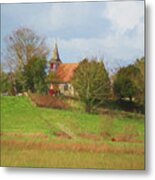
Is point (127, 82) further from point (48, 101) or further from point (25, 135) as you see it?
point (25, 135)

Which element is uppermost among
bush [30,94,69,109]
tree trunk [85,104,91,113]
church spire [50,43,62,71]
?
church spire [50,43,62,71]

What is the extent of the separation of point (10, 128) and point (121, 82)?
52cm

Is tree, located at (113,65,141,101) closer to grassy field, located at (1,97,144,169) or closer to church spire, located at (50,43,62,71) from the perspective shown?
grassy field, located at (1,97,144,169)

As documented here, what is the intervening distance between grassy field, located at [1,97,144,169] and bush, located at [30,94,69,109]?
0.07 feet

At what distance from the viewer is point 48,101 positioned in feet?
6.73

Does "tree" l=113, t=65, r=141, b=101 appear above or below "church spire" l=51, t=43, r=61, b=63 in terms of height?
below

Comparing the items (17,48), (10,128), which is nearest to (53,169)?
(10,128)

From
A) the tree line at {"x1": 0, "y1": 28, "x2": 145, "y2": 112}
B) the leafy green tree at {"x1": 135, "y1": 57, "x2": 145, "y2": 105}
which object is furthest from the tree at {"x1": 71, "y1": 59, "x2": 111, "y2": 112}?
the leafy green tree at {"x1": 135, "y1": 57, "x2": 145, "y2": 105}

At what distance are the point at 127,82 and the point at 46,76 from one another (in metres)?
0.35

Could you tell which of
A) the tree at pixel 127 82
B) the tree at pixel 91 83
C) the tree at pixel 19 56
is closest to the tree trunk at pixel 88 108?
the tree at pixel 91 83

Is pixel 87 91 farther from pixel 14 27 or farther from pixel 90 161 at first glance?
pixel 14 27

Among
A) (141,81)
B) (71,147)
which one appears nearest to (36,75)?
(71,147)

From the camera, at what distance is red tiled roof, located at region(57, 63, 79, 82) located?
79.5 inches

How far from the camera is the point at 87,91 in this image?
6.64 feet
